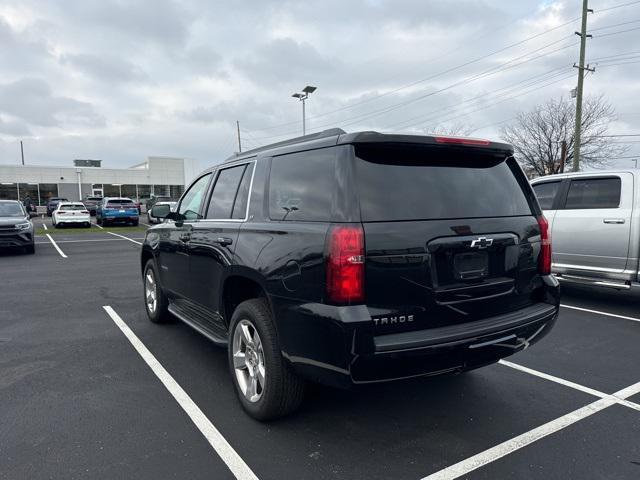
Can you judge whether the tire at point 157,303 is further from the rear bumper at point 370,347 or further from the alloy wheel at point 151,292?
the rear bumper at point 370,347

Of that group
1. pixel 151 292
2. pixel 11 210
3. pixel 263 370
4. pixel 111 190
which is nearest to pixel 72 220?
pixel 11 210

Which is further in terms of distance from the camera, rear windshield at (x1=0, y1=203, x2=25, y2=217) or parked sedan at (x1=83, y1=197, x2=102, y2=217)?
parked sedan at (x1=83, y1=197, x2=102, y2=217)

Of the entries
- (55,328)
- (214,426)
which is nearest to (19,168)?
(55,328)

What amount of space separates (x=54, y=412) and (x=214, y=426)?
50.3 inches

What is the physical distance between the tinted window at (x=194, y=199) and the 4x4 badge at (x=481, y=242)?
2.63 m

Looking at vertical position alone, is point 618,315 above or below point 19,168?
below

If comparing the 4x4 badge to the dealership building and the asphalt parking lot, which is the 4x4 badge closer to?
the asphalt parking lot

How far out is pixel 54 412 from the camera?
3432mm

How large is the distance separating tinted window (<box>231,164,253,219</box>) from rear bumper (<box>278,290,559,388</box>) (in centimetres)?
108

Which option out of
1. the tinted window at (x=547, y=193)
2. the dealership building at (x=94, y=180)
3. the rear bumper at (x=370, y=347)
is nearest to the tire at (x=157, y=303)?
the rear bumper at (x=370, y=347)

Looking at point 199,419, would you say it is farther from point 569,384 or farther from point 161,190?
point 161,190

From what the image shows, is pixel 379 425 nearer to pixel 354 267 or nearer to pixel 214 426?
pixel 214 426

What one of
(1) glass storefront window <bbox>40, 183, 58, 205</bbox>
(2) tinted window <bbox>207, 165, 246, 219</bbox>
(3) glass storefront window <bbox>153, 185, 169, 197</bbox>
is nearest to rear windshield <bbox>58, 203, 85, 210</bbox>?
(2) tinted window <bbox>207, 165, 246, 219</bbox>

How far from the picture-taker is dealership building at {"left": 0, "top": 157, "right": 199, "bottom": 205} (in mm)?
50469
